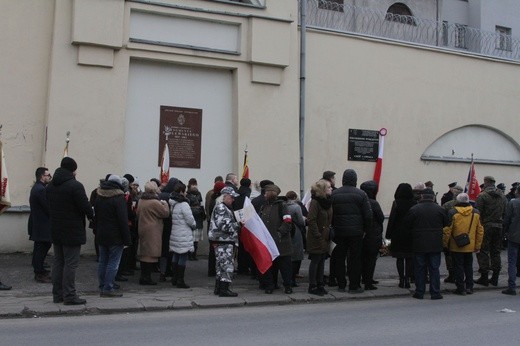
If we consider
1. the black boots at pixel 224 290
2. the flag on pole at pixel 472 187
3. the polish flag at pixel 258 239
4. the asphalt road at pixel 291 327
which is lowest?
the asphalt road at pixel 291 327

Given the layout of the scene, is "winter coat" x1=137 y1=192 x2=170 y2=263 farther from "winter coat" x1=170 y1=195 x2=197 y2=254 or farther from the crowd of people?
"winter coat" x1=170 y1=195 x2=197 y2=254

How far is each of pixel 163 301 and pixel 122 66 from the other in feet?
20.3

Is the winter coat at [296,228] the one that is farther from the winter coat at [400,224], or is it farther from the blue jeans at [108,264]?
→ the blue jeans at [108,264]

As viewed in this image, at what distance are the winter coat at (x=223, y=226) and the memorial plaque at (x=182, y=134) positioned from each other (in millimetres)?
4516

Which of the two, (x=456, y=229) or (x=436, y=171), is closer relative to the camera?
(x=456, y=229)

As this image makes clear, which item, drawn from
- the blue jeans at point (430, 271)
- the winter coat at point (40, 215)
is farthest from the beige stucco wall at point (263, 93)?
the blue jeans at point (430, 271)

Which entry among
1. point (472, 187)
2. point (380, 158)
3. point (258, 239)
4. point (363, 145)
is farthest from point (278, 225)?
point (472, 187)

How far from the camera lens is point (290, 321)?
941 centimetres

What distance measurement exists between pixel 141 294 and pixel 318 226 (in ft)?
10.2

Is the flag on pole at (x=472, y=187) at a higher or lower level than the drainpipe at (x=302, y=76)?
lower

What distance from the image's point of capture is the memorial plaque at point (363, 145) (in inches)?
685

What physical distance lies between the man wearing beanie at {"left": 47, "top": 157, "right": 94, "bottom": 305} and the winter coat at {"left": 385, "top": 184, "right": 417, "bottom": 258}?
5.39 meters

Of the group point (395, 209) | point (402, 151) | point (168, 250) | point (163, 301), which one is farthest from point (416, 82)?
point (163, 301)

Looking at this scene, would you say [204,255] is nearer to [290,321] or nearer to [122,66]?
[122,66]
